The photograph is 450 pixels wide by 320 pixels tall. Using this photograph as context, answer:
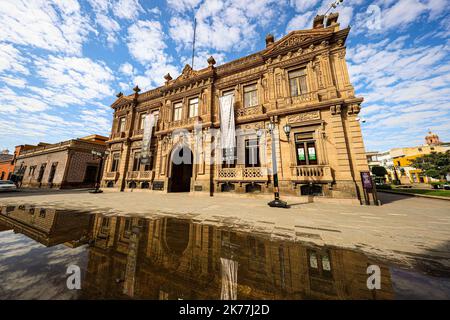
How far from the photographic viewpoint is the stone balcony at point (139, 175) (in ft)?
52.5

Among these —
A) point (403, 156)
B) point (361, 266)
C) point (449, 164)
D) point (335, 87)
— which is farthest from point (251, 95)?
point (403, 156)

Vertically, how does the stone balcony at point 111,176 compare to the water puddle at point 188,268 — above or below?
above

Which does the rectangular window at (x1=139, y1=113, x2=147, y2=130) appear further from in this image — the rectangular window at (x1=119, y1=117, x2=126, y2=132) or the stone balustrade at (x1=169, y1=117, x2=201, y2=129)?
the stone balustrade at (x1=169, y1=117, x2=201, y2=129)

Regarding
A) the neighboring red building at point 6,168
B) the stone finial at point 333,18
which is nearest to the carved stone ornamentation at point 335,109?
the stone finial at point 333,18

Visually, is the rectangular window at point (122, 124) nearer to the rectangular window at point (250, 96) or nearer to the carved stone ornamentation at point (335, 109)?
the rectangular window at point (250, 96)

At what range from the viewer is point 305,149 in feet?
34.9

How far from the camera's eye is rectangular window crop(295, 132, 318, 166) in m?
10.4

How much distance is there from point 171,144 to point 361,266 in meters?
15.3

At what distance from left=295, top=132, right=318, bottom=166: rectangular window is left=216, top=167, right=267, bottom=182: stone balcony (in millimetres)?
2502

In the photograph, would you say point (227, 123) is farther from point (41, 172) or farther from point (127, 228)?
point (41, 172)

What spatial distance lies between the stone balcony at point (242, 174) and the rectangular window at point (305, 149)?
8.21 ft

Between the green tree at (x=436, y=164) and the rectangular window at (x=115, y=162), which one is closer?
the rectangular window at (x=115, y=162)
